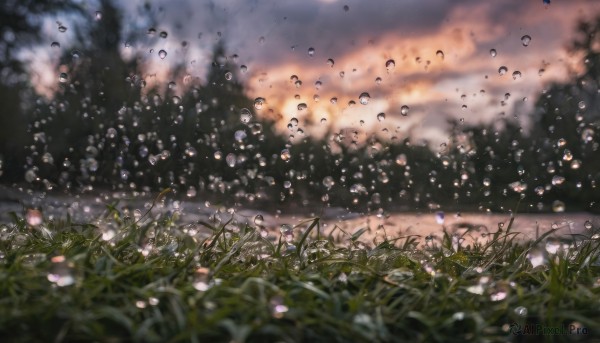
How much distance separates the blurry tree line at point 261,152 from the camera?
497 cm

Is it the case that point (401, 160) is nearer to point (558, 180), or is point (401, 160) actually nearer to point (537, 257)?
point (558, 180)

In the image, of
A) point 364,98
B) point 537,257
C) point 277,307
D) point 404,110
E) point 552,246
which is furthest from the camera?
point 404,110

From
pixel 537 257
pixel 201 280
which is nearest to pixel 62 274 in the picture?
pixel 201 280

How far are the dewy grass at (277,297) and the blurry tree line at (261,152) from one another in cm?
273

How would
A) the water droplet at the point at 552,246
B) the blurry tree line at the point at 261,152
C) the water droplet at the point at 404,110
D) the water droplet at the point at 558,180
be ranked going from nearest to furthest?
1. the water droplet at the point at 552,246
2. the water droplet at the point at 404,110
3. the blurry tree line at the point at 261,152
4. the water droplet at the point at 558,180

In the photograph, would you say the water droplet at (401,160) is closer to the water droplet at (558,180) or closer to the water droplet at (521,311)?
the water droplet at (558,180)

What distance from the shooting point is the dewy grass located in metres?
1.40

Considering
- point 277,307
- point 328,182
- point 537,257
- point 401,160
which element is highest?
point 401,160

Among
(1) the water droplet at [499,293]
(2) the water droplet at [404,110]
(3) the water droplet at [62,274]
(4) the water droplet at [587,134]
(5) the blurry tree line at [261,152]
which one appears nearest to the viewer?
(3) the water droplet at [62,274]

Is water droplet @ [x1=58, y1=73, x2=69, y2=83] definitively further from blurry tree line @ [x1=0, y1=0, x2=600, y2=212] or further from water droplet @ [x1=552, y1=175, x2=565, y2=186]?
water droplet @ [x1=552, y1=175, x2=565, y2=186]

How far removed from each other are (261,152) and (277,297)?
388 cm

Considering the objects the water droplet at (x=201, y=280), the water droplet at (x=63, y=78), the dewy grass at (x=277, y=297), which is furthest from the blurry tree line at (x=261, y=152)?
the water droplet at (x=201, y=280)

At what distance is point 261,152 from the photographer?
534 centimetres

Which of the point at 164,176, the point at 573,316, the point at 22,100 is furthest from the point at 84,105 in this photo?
the point at 573,316
